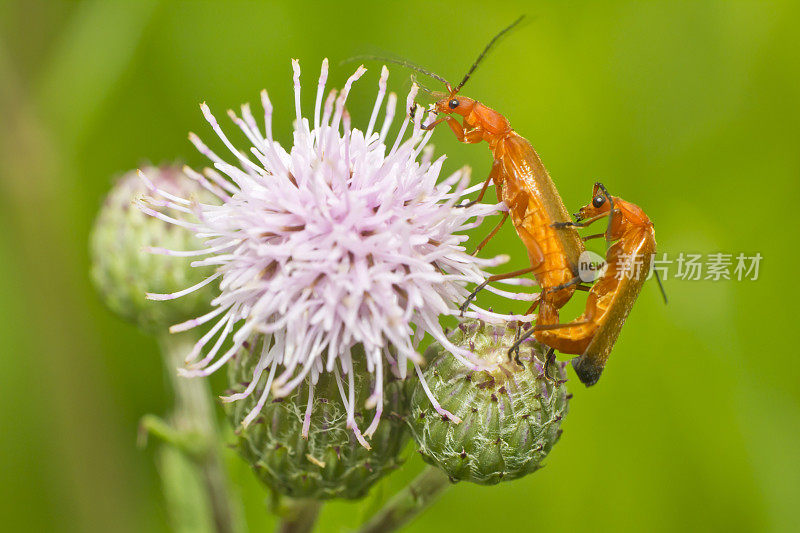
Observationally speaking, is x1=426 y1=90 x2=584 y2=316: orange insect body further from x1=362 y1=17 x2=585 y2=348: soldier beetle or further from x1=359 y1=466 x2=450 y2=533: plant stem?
x1=359 y1=466 x2=450 y2=533: plant stem

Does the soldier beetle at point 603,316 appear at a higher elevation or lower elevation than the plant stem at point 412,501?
higher

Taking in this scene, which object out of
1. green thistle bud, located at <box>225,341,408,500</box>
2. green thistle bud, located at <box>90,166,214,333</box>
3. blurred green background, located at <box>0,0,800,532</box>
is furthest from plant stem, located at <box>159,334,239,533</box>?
green thistle bud, located at <box>225,341,408,500</box>

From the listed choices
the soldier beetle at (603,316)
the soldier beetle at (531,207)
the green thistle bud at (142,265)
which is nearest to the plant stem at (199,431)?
the green thistle bud at (142,265)

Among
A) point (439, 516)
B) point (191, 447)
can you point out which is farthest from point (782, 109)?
point (191, 447)

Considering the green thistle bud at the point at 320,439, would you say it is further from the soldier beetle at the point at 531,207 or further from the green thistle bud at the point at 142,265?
the green thistle bud at the point at 142,265

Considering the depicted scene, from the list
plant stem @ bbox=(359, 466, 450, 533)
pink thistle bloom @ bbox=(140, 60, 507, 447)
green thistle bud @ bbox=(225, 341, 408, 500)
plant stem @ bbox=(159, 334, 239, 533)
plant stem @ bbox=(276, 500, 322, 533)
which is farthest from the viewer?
plant stem @ bbox=(159, 334, 239, 533)

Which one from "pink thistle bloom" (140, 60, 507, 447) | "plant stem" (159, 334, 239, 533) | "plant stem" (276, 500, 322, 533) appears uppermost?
"pink thistle bloom" (140, 60, 507, 447)

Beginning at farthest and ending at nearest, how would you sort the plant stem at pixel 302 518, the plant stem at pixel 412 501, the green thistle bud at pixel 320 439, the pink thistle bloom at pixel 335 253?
the plant stem at pixel 302 518 → the plant stem at pixel 412 501 → the green thistle bud at pixel 320 439 → the pink thistle bloom at pixel 335 253

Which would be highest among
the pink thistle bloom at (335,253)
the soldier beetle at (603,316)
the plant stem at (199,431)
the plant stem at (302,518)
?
the pink thistle bloom at (335,253)
